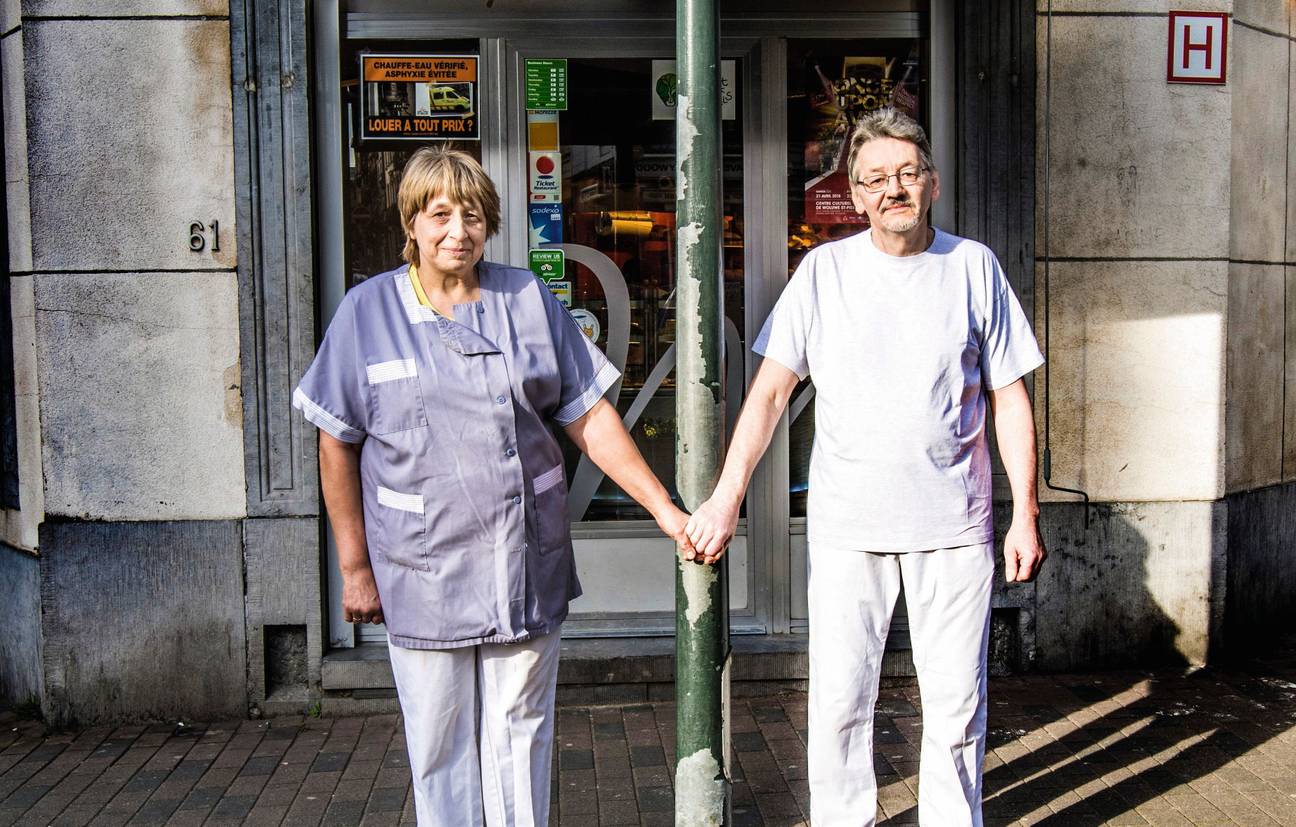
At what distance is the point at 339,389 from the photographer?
3008mm

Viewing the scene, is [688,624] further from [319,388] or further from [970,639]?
[319,388]

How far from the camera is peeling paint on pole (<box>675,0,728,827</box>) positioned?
10.6 ft

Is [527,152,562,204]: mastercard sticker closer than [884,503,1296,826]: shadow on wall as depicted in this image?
No

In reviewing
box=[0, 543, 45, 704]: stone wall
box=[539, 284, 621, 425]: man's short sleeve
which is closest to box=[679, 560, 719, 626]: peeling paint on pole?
box=[539, 284, 621, 425]: man's short sleeve

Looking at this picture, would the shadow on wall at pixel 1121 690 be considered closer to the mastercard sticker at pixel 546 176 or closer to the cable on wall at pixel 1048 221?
the cable on wall at pixel 1048 221

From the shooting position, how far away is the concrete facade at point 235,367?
5133mm

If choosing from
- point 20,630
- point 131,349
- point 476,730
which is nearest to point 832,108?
point 131,349

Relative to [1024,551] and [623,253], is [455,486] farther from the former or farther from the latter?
[623,253]

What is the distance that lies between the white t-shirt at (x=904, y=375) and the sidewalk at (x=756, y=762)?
4.04 feet

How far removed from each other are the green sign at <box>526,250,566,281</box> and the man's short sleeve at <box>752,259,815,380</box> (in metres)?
2.28

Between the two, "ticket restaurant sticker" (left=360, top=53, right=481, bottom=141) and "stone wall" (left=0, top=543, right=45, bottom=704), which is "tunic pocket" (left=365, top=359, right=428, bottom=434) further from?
"stone wall" (left=0, top=543, right=45, bottom=704)

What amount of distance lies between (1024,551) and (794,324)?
2.76ft

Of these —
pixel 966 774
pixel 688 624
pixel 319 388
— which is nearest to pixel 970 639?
pixel 966 774

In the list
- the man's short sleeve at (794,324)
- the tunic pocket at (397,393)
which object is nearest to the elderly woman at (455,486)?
the tunic pocket at (397,393)
